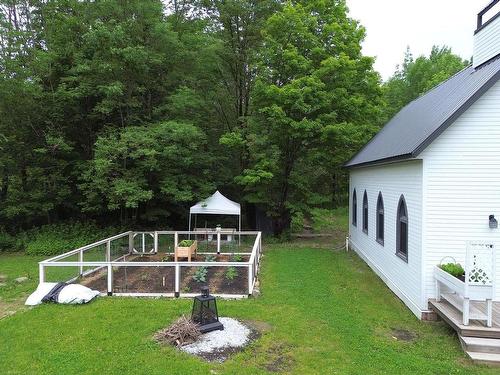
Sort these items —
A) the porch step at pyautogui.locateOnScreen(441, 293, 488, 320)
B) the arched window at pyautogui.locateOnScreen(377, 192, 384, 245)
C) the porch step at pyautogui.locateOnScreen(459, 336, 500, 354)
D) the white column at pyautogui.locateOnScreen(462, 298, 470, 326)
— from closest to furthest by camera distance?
1. the porch step at pyautogui.locateOnScreen(459, 336, 500, 354)
2. the white column at pyautogui.locateOnScreen(462, 298, 470, 326)
3. the porch step at pyautogui.locateOnScreen(441, 293, 488, 320)
4. the arched window at pyautogui.locateOnScreen(377, 192, 384, 245)

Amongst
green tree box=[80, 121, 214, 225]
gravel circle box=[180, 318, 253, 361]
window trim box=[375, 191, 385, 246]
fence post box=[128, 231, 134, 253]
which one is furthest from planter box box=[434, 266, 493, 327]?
green tree box=[80, 121, 214, 225]

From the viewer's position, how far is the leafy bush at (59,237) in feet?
55.5

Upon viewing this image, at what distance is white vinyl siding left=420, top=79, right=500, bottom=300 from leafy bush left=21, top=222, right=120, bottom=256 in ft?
47.0

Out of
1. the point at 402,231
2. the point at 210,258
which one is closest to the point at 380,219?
the point at 402,231

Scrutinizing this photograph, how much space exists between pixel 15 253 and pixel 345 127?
15.6 m

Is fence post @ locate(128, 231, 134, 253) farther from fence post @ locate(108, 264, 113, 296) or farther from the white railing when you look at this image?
the white railing

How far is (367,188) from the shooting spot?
1490 centimetres

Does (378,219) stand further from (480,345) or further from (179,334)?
(179,334)

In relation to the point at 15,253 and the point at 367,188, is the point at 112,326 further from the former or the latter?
the point at 15,253

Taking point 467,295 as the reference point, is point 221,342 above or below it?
below

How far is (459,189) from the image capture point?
8.39 meters

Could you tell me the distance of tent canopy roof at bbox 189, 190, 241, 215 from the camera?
17125 mm

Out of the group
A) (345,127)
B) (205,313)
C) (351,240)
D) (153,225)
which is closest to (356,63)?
(345,127)

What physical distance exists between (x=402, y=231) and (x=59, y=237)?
15.0m
